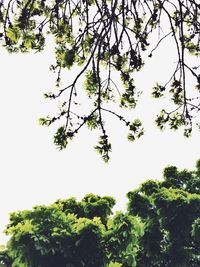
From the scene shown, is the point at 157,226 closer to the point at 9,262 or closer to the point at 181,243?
the point at 181,243

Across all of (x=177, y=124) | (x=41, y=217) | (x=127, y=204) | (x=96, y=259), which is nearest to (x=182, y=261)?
(x=127, y=204)

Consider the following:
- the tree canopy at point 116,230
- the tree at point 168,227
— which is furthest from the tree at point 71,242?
the tree at point 168,227

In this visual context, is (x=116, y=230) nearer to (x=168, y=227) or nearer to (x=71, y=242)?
(x=71, y=242)

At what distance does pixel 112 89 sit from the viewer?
5.70 meters

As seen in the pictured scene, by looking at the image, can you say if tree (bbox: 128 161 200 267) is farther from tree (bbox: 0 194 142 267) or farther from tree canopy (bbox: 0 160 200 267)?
tree (bbox: 0 194 142 267)

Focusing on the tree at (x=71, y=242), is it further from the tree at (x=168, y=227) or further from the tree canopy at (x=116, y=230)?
the tree at (x=168, y=227)

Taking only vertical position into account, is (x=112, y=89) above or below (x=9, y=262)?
below

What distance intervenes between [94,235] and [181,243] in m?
5.48

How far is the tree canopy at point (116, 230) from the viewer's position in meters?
14.8

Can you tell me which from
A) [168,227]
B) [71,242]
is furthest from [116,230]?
[168,227]

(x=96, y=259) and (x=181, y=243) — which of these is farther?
(x=181, y=243)

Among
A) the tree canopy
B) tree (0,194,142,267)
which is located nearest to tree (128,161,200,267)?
the tree canopy

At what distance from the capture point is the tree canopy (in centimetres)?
1476

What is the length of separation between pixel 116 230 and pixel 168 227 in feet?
15.2
